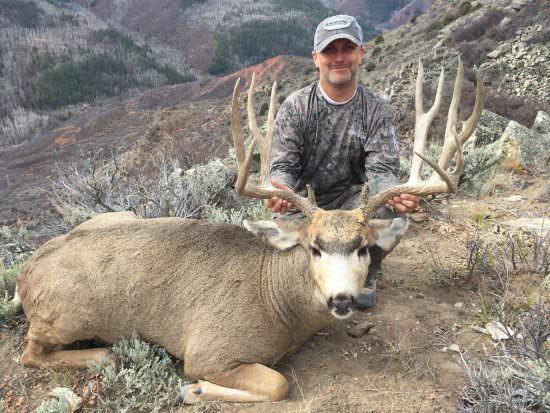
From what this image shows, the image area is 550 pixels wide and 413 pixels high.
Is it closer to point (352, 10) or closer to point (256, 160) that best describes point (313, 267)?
point (256, 160)

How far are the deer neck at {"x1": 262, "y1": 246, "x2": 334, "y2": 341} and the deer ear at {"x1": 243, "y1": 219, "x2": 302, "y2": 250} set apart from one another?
0.12 metres

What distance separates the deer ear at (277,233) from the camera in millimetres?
3518

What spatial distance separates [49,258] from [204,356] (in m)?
1.59

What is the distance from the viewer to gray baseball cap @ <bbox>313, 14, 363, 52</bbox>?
4.39 meters

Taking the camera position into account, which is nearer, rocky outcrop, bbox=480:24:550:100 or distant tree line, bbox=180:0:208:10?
rocky outcrop, bbox=480:24:550:100

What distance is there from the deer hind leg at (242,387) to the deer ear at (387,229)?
1185 mm

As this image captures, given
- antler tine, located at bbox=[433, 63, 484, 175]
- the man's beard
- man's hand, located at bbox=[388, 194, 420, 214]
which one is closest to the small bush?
man's hand, located at bbox=[388, 194, 420, 214]

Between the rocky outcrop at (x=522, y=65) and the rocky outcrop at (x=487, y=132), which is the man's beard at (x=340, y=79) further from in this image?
the rocky outcrop at (x=522, y=65)

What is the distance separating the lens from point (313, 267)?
3361 mm

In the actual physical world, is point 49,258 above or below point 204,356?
→ above

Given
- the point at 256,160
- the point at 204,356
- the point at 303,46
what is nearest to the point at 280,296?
the point at 204,356

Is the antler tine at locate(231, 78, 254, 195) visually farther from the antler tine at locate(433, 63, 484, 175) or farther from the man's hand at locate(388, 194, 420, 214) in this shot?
the antler tine at locate(433, 63, 484, 175)

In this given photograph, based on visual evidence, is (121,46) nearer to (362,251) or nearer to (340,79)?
(340,79)

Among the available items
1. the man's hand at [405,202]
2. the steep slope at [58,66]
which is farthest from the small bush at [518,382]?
the steep slope at [58,66]
